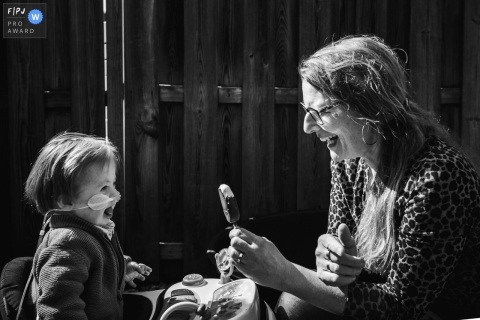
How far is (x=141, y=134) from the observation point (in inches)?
104

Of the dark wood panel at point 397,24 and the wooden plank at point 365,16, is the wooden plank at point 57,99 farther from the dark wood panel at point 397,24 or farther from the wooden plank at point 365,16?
the dark wood panel at point 397,24

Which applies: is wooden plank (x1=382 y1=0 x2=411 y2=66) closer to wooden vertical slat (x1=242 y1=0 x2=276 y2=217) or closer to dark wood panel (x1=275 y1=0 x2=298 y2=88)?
dark wood panel (x1=275 y1=0 x2=298 y2=88)

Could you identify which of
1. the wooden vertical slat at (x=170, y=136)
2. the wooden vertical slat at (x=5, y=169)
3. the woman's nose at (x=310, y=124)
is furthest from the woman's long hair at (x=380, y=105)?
the wooden vertical slat at (x=5, y=169)

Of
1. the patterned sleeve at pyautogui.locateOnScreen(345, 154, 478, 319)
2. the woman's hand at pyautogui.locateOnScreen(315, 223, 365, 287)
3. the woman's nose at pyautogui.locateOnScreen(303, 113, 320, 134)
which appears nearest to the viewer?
the woman's hand at pyautogui.locateOnScreen(315, 223, 365, 287)

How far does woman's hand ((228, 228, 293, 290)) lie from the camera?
1.29 m

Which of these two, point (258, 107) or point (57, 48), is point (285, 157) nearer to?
point (258, 107)

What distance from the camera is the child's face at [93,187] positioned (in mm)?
1567

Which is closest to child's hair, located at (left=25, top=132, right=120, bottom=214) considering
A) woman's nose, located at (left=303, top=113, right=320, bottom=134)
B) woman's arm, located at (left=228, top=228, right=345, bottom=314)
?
woman's arm, located at (left=228, top=228, right=345, bottom=314)

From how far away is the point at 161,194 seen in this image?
8.88 ft

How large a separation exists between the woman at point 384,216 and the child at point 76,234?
50cm

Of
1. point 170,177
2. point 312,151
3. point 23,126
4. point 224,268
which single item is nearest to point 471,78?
point 312,151

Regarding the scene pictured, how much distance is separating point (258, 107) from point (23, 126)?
1.30m

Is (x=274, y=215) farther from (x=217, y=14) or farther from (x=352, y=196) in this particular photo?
(x=217, y=14)

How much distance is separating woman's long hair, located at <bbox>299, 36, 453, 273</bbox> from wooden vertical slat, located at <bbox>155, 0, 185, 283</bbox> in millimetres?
1240
